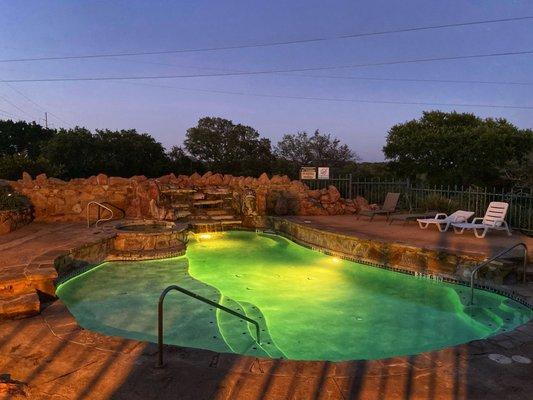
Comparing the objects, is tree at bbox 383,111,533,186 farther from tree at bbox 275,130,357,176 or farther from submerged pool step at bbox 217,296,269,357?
submerged pool step at bbox 217,296,269,357

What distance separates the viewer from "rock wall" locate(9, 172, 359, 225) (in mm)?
11258

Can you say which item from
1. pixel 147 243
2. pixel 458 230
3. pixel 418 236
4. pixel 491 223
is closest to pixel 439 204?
pixel 458 230

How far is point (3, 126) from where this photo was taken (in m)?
29.0

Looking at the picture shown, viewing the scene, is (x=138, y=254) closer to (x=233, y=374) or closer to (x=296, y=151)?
(x=233, y=374)

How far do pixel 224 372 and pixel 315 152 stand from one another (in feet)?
67.3

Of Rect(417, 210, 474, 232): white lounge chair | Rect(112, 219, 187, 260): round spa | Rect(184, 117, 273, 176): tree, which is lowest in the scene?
Rect(112, 219, 187, 260): round spa

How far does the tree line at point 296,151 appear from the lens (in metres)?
18.8

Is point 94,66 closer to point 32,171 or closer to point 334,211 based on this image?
point 32,171

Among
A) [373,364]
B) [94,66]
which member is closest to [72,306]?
[373,364]

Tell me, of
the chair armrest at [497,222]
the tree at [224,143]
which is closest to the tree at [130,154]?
the tree at [224,143]

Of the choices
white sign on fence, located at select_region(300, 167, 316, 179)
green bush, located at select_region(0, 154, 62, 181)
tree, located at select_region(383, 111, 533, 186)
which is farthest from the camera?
tree, located at select_region(383, 111, 533, 186)

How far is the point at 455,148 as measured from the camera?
1970 centimetres

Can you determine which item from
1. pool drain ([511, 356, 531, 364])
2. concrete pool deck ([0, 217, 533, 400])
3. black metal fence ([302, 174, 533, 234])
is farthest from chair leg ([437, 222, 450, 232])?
pool drain ([511, 356, 531, 364])

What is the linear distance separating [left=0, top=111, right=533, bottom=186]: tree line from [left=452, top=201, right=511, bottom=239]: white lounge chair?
8522mm
